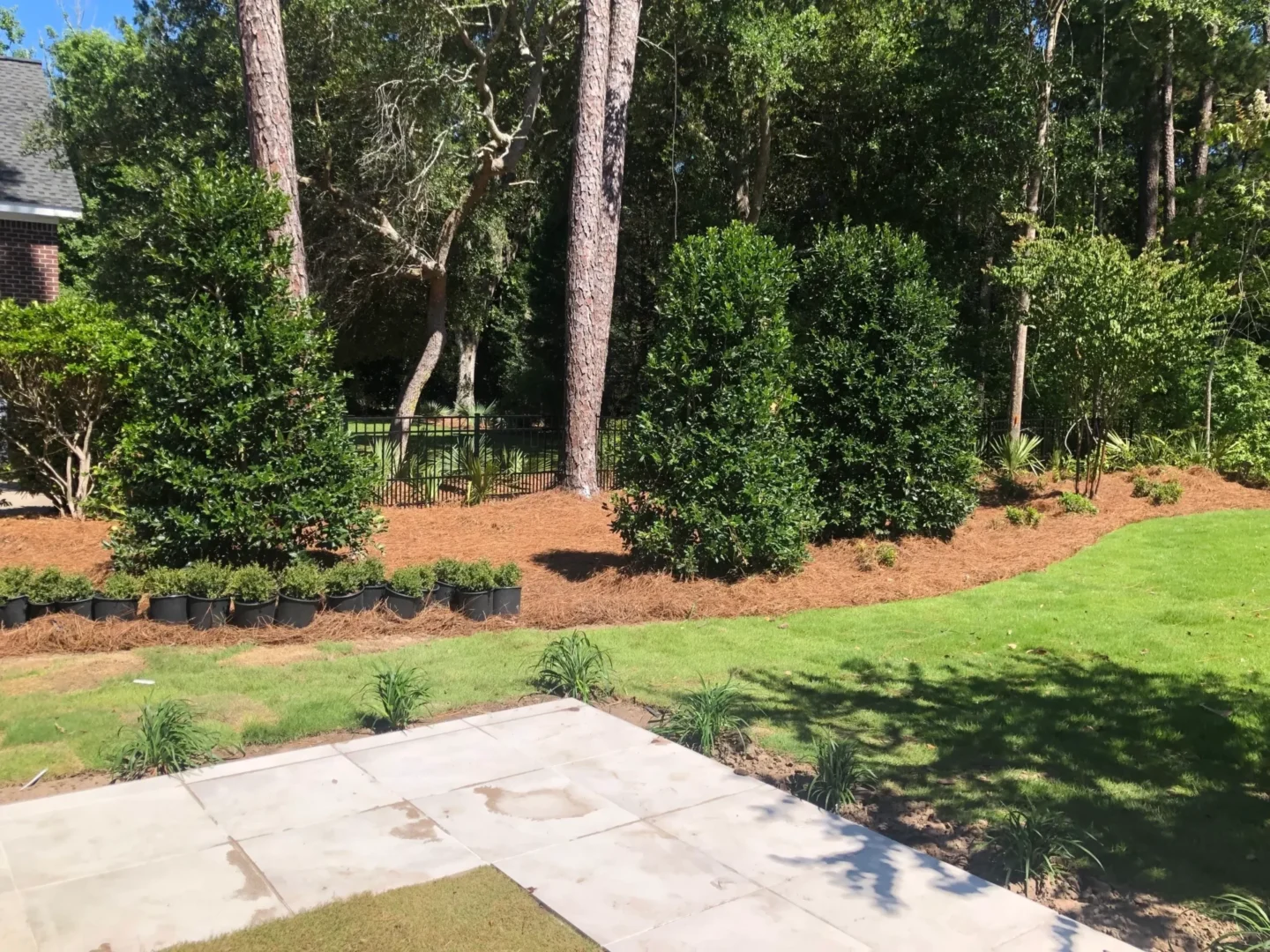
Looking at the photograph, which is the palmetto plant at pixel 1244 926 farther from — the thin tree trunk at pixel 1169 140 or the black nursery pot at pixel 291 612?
the thin tree trunk at pixel 1169 140

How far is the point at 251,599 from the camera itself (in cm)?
727

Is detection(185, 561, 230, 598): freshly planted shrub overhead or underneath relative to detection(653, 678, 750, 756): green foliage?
overhead

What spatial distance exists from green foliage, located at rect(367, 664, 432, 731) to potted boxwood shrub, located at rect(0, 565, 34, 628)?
3.07 meters

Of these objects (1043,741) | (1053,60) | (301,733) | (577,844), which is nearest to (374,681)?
(301,733)

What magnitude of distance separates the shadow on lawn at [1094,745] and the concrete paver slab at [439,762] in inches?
64.0

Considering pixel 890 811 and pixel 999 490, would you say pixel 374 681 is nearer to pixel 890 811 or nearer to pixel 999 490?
pixel 890 811

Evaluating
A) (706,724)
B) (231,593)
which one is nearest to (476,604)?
(231,593)

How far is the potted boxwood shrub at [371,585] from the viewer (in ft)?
25.3

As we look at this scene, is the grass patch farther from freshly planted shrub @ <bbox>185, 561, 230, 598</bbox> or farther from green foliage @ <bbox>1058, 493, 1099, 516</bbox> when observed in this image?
green foliage @ <bbox>1058, 493, 1099, 516</bbox>

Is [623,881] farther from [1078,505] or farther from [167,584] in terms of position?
[1078,505]

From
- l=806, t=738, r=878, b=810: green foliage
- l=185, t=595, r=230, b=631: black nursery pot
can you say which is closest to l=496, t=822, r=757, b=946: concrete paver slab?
l=806, t=738, r=878, b=810: green foliage

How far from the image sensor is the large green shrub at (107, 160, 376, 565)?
25.2 feet

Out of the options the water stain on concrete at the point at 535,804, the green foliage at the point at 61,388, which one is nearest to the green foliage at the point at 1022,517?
the water stain on concrete at the point at 535,804

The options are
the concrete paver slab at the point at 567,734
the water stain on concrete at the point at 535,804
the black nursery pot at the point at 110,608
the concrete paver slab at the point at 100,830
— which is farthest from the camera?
the black nursery pot at the point at 110,608
